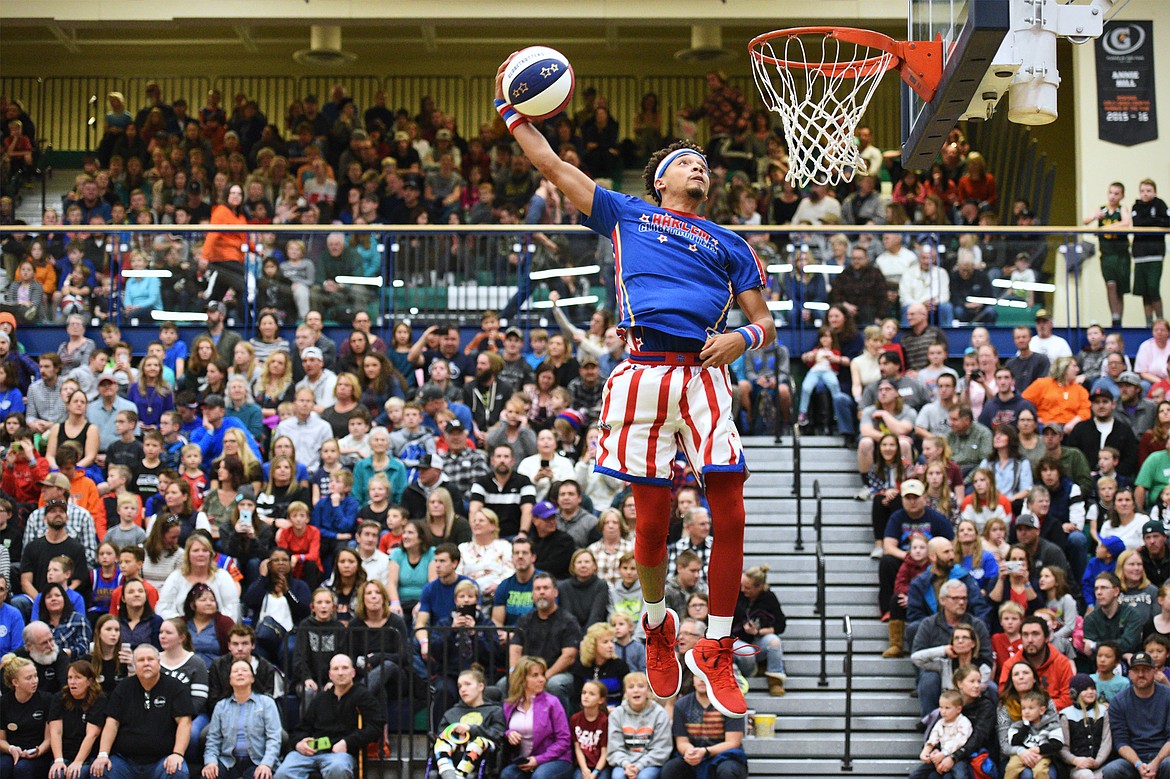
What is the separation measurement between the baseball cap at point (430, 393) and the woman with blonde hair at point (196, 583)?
10.7 feet

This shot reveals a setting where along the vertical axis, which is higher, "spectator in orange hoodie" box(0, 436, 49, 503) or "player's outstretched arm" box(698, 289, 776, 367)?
"player's outstretched arm" box(698, 289, 776, 367)

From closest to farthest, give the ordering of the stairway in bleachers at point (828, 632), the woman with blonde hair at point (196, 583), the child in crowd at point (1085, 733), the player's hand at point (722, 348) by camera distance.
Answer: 1. the player's hand at point (722, 348)
2. the child in crowd at point (1085, 733)
3. the stairway in bleachers at point (828, 632)
4. the woman with blonde hair at point (196, 583)

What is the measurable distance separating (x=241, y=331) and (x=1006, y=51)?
40.5 feet

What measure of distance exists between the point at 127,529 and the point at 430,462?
2.87 m

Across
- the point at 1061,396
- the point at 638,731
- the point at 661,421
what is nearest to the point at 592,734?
the point at 638,731

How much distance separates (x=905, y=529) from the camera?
1520cm

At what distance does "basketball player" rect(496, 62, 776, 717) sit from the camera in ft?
22.6

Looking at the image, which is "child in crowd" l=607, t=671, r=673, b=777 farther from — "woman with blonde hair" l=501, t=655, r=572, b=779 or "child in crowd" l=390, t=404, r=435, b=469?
"child in crowd" l=390, t=404, r=435, b=469

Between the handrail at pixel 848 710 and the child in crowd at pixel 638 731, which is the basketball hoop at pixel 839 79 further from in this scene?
the handrail at pixel 848 710

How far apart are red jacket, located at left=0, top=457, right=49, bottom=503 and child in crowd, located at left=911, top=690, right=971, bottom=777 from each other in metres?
8.74

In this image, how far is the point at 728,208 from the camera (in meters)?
21.0

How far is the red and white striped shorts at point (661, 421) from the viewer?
690 centimetres

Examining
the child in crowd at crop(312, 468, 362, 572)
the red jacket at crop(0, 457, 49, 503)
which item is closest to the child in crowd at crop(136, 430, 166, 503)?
the red jacket at crop(0, 457, 49, 503)

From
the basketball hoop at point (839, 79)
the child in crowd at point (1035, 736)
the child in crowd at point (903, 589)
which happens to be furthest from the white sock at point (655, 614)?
the child in crowd at point (903, 589)
